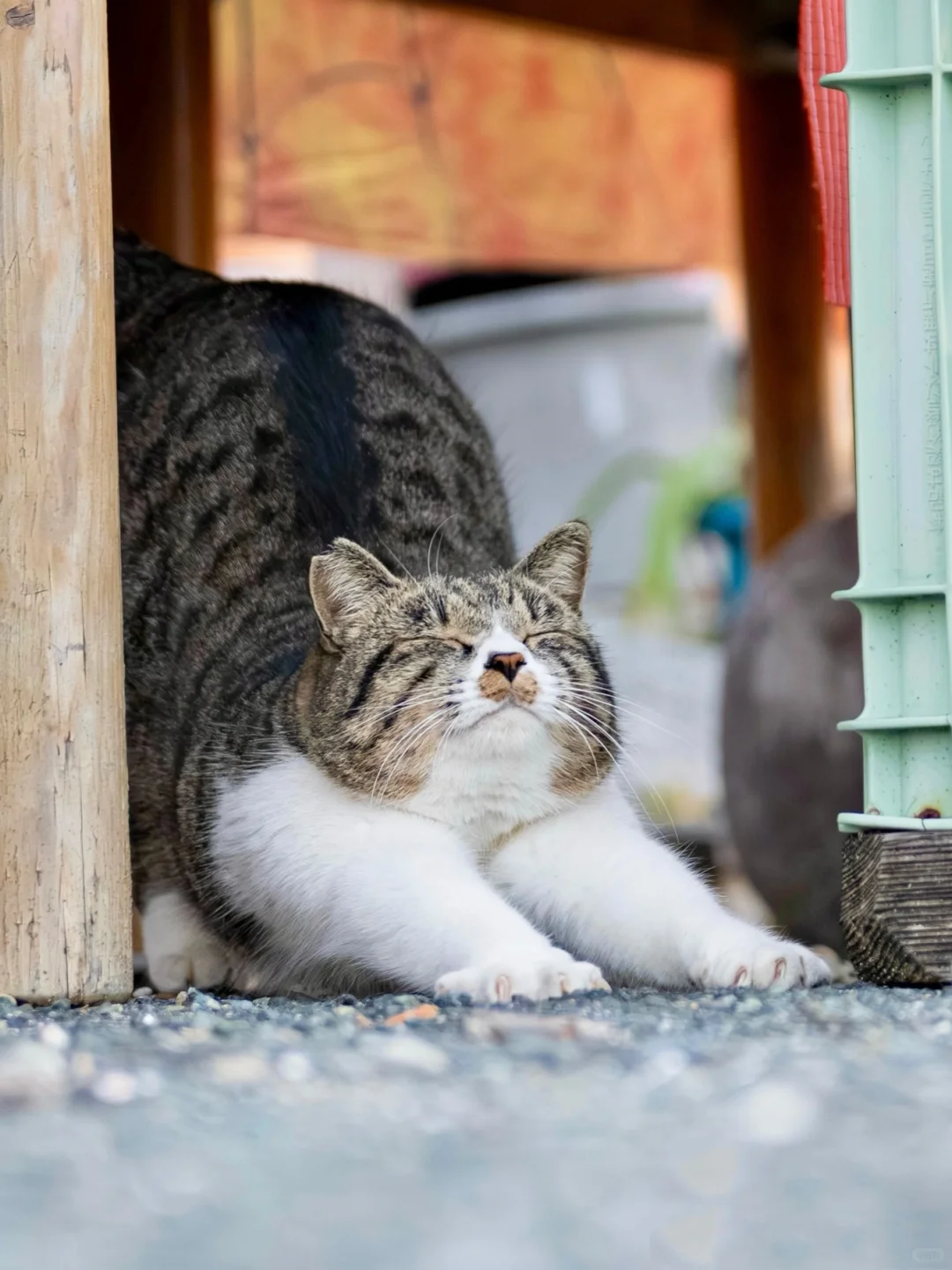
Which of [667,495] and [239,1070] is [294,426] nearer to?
[239,1070]

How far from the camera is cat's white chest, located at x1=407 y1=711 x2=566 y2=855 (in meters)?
3.08

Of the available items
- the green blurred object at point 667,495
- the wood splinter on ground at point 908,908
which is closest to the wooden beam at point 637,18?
the wood splinter on ground at point 908,908

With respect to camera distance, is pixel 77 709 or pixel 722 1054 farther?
pixel 77 709

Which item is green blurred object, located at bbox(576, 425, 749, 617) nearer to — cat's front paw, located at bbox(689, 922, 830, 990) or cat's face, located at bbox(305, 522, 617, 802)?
cat's face, located at bbox(305, 522, 617, 802)

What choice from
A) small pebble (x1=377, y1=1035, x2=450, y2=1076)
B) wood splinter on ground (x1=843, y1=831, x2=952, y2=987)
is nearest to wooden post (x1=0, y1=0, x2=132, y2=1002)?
small pebble (x1=377, y1=1035, x2=450, y2=1076)

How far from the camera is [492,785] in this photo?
Result: 10.4 ft

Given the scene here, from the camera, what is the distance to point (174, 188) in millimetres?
5320

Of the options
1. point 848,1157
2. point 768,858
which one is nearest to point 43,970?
point 848,1157

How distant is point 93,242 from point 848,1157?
191 centimetres

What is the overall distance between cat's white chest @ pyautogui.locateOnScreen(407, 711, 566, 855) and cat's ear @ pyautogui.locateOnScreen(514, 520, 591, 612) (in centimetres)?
40

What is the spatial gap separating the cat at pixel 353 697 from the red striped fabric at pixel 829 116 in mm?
758

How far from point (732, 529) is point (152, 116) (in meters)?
6.62

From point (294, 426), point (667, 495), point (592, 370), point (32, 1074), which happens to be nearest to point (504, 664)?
point (294, 426)

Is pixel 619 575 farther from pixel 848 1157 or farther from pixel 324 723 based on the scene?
pixel 848 1157
